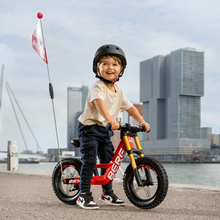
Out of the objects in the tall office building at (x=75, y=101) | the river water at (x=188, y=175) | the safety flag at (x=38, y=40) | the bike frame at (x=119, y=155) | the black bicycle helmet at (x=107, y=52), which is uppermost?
the tall office building at (x=75, y=101)

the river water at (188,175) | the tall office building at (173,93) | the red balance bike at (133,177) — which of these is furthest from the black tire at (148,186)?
the tall office building at (173,93)

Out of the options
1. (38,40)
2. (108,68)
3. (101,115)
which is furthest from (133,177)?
(38,40)

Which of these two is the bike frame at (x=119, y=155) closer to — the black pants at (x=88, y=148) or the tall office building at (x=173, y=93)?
the black pants at (x=88, y=148)

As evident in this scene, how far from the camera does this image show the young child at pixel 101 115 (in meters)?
3.13

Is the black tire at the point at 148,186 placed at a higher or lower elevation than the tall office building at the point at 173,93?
lower

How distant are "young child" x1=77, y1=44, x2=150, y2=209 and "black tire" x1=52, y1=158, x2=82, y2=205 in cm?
28

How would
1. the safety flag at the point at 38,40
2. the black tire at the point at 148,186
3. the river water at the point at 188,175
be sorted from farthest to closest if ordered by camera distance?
1. the river water at the point at 188,175
2. the safety flag at the point at 38,40
3. the black tire at the point at 148,186

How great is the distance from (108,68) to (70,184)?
125cm

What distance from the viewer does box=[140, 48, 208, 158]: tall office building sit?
420 ft

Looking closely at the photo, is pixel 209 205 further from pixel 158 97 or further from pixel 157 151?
pixel 158 97

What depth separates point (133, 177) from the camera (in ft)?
10.3

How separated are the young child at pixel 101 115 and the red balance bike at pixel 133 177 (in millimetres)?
133

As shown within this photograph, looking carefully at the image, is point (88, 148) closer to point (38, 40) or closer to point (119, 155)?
point (119, 155)

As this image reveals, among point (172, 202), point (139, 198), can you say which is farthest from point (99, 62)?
point (172, 202)
